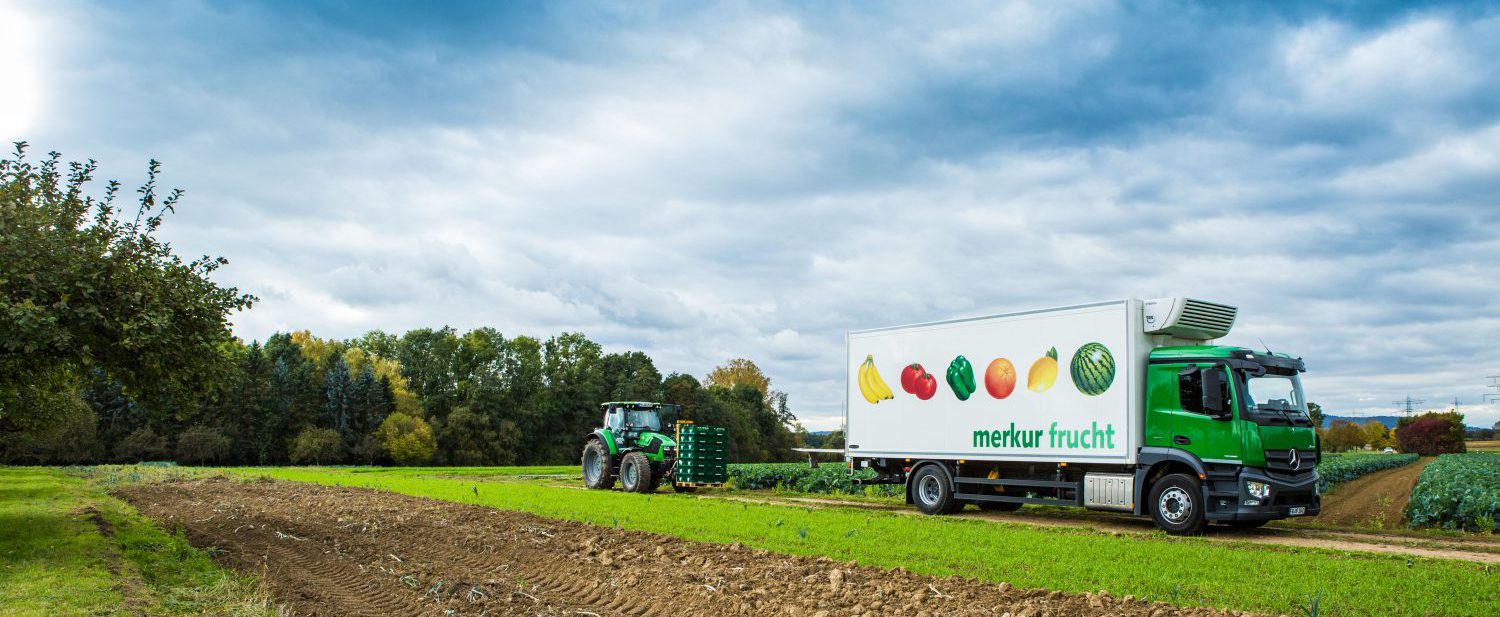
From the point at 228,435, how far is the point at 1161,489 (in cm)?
6150

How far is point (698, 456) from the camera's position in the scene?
1040 inches

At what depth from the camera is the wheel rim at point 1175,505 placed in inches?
611

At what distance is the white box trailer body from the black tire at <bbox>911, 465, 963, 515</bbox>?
0.40 m

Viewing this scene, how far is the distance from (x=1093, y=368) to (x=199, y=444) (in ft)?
192

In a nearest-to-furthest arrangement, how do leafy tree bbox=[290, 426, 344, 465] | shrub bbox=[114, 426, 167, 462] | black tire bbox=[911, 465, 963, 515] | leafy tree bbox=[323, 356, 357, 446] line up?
black tire bbox=[911, 465, 963, 515]
shrub bbox=[114, 426, 167, 462]
leafy tree bbox=[290, 426, 344, 465]
leafy tree bbox=[323, 356, 357, 446]

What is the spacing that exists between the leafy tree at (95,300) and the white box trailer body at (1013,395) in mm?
12602

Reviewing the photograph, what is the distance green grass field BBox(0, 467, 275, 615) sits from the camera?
9.37m

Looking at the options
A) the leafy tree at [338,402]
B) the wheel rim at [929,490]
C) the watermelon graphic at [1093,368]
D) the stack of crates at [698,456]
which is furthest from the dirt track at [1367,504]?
the leafy tree at [338,402]

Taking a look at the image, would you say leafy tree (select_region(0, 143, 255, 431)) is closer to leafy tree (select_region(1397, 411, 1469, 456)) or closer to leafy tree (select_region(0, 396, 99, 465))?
leafy tree (select_region(0, 396, 99, 465))

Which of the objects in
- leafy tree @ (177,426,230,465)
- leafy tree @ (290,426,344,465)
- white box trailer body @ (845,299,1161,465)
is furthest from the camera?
leafy tree @ (290,426,344,465)

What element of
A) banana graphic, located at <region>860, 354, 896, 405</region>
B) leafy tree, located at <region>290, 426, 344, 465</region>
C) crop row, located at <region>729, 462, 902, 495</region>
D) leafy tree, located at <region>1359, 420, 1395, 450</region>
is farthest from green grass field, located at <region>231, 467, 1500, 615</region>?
leafy tree, located at <region>1359, 420, 1395, 450</region>

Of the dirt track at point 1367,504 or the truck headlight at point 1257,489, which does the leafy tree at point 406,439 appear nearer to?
the dirt track at point 1367,504

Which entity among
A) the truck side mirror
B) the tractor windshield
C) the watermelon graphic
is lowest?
the tractor windshield

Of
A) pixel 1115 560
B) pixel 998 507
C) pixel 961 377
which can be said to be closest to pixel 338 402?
pixel 998 507
